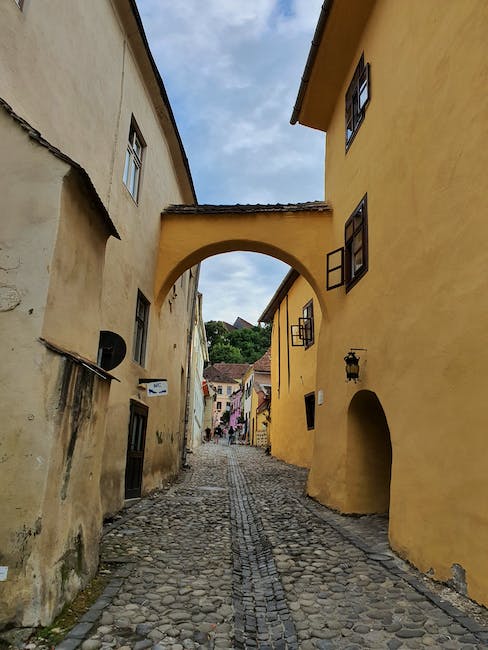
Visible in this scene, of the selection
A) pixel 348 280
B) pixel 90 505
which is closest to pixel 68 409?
pixel 90 505

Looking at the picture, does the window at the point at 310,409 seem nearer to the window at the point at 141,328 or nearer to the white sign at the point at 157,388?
the window at the point at 141,328

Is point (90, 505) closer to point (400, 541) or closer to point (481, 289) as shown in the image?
point (400, 541)

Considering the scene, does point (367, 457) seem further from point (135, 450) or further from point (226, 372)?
point (226, 372)

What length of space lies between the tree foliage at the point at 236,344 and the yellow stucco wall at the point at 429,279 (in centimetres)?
5618

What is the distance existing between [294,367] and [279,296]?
3.52 m

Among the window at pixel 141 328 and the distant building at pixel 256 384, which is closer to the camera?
the window at pixel 141 328

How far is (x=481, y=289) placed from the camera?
13.6ft

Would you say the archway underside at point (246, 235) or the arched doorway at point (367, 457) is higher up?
the archway underside at point (246, 235)

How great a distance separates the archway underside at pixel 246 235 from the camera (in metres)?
10.1

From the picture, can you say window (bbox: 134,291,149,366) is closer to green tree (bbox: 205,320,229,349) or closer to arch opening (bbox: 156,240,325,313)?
arch opening (bbox: 156,240,325,313)

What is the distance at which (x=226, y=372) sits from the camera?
6544cm

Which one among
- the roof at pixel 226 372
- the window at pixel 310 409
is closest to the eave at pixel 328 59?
the window at pixel 310 409

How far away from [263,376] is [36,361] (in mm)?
31511

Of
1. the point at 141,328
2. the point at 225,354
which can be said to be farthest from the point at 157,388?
the point at 225,354
